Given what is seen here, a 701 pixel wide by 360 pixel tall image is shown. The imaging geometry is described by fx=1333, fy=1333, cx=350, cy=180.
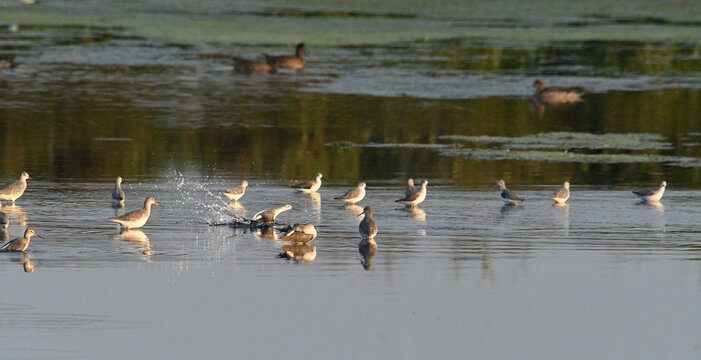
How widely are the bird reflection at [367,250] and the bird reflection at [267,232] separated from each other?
1299mm

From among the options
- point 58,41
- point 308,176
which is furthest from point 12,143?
point 58,41

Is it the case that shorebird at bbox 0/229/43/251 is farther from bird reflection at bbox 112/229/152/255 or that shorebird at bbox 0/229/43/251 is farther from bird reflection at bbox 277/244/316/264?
bird reflection at bbox 277/244/316/264

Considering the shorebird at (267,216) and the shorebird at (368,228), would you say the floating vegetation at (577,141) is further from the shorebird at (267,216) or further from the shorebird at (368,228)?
the shorebird at (368,228)

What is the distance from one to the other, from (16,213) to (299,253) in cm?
497

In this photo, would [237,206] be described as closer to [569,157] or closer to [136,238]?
[136,238]

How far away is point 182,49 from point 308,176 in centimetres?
2366

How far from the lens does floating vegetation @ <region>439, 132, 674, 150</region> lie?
26047 mm

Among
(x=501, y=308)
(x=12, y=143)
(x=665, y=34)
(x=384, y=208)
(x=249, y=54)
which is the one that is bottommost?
(x=501, y=308)

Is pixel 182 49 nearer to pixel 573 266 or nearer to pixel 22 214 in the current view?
pixel 22 214

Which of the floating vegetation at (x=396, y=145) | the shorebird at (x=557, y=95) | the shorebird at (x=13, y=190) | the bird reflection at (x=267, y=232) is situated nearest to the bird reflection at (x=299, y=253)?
the bird reflection at (x=267, y=232)

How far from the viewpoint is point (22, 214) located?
18094 millimetres

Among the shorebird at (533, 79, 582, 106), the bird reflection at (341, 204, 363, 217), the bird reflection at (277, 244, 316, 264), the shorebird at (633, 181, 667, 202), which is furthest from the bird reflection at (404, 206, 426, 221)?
the shorebird at (533, 79, 582, 106)

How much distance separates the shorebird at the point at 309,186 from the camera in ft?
67.1

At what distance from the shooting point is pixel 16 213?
18.2 meters
